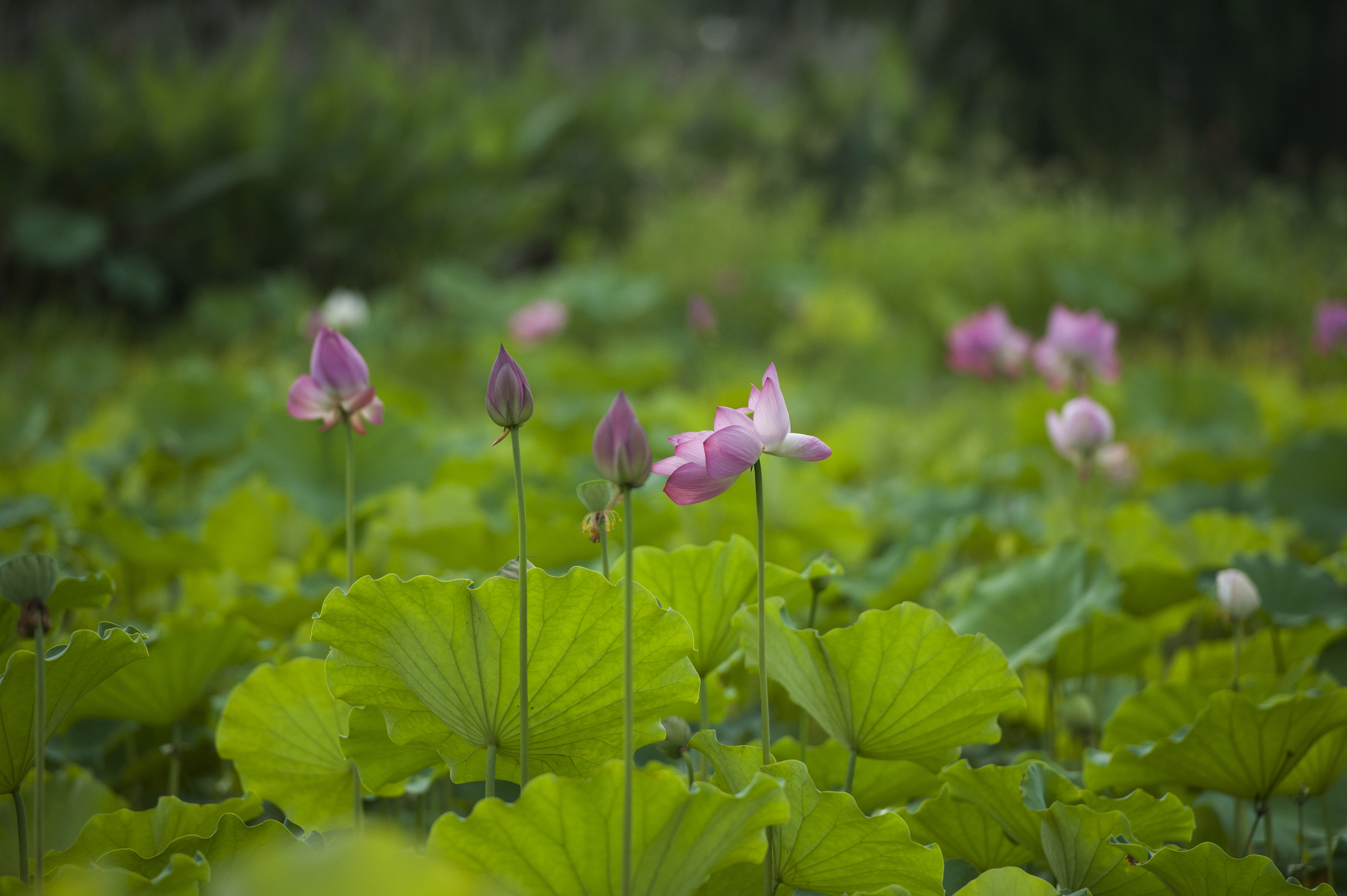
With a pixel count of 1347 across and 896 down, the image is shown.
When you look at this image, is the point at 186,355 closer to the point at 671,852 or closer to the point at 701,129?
the point at 671,852

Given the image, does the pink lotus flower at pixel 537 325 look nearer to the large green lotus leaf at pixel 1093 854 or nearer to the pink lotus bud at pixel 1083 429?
the pink lotus bud at pixel 1083 429

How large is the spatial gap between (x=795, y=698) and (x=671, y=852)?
0.56 feet

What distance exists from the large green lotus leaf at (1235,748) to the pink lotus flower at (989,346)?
1.11m

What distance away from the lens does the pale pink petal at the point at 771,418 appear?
50cm

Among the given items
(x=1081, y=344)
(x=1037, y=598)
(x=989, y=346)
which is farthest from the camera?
(x=989, y=346)

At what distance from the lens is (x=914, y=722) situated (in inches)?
23.6

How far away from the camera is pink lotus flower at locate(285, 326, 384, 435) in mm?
628

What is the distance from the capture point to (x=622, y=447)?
0.42 meters

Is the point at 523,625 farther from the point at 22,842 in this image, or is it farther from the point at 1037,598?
the point at 1037,598

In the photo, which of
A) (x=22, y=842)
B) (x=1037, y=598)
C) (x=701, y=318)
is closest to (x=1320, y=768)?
(x=1037, y=598)

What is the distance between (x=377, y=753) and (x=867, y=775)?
336 mm

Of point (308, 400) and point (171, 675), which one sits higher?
point (308, 400)

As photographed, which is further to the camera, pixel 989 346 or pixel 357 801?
pixel 989 346

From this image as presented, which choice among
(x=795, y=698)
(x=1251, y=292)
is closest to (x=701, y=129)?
(x=1251, y=292)
